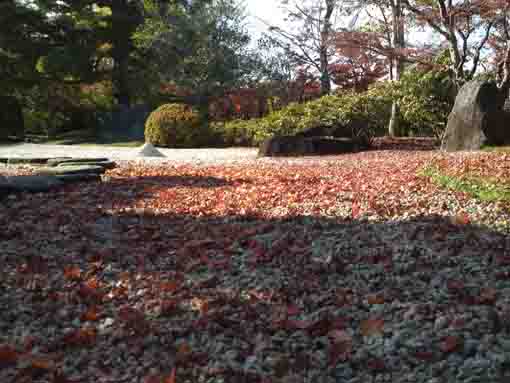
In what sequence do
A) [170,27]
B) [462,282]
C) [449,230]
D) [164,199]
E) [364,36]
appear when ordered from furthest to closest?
1. [170,27]
2. [364,36]
3. [164,199]
4. [449,230]
5. [462,282]

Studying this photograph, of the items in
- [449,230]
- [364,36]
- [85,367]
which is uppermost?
[364,36]

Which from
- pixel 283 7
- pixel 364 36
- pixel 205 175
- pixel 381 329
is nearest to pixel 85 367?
pixel 381 329

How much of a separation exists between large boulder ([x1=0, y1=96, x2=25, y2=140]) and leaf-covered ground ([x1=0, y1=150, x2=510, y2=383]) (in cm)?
1524

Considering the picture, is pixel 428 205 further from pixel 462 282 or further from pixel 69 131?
pixel 69 131

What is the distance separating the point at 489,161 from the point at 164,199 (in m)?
4.33

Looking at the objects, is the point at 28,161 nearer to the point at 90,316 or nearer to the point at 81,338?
the point at 90,316

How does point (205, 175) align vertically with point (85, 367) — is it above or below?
above

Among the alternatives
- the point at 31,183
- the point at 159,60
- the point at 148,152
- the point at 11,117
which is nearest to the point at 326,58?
the point at 159,60

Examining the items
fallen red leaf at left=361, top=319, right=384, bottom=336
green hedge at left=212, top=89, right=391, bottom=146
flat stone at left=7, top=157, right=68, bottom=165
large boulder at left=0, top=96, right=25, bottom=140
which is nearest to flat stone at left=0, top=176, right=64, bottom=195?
flat stone at left=7, top=157, right=68, bottom=165

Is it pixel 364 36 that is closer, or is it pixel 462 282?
pixel 462 282

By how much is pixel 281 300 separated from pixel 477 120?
804cm

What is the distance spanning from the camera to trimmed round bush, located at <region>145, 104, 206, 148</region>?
14953 mm

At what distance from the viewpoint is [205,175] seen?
762cm

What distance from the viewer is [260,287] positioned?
3.14 metres
